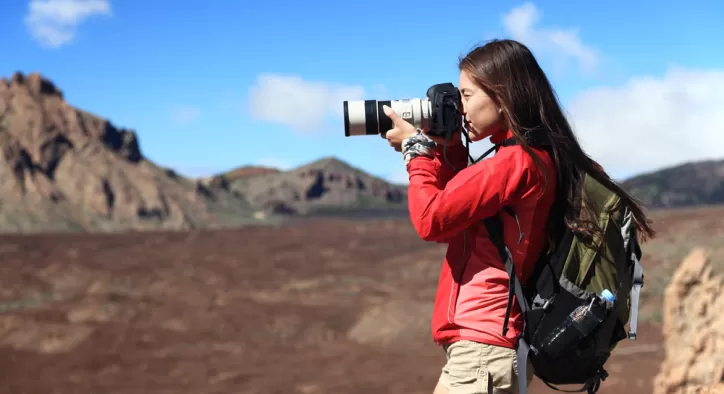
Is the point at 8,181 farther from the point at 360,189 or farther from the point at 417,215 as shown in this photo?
the point at 417,215

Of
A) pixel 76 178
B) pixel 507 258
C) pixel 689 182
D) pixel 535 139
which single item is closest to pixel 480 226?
pixel 507 258

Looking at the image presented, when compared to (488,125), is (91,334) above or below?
below

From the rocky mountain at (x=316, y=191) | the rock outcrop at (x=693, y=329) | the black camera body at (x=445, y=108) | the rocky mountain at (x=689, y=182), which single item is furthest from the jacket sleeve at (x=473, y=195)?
the rocky mountain at (x=316, y=191)

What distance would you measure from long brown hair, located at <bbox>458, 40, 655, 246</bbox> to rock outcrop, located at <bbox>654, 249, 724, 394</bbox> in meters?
3.54

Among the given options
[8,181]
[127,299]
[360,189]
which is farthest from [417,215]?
[360,189]

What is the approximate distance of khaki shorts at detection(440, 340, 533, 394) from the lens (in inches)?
76.5

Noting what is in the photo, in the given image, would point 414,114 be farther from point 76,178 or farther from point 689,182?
point 689,182

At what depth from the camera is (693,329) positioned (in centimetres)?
614

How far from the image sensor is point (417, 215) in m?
1.93

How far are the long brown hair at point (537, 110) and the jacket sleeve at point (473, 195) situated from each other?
0.10 metres

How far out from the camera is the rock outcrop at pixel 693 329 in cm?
534

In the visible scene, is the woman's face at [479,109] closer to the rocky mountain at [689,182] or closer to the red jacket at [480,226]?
the red jacket at [480,226]

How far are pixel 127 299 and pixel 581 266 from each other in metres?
19.9

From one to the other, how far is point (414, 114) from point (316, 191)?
81278mm
